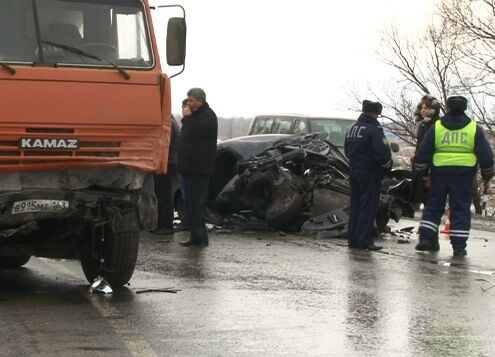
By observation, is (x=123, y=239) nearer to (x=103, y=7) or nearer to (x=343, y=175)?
(x=103, y=7)

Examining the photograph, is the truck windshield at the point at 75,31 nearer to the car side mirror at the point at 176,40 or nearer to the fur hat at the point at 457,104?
the car side mirror at the point at 176,40

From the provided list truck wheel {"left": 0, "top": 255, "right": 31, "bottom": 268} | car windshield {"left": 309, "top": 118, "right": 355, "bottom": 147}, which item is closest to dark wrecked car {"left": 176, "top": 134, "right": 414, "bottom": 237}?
car windshield {"left": 309, "top": 118, "right": 355, "bottom": 147}

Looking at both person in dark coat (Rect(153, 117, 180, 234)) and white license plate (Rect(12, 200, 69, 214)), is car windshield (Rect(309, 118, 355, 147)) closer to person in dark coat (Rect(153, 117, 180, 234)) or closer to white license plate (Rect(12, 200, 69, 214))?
person in dark coat (Rect(153, 117, 180, 234))

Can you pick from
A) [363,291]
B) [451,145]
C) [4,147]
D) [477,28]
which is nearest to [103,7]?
[4,147]

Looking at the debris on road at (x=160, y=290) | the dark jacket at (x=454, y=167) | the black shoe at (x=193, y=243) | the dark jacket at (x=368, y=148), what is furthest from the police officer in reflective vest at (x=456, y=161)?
the debris on road at (x=160, y=290)

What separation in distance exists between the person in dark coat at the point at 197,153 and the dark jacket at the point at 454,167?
2464mm

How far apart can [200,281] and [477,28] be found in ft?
76.5

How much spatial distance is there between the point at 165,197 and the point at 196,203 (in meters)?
1.36

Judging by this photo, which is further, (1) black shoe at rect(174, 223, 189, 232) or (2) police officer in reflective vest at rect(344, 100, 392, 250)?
(1) black shoe at rect(174, 223, 189, 232)

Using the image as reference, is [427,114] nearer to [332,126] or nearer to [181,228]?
[181,228]

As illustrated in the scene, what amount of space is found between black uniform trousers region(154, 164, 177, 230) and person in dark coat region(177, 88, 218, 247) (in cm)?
116

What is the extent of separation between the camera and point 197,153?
36.0 ft

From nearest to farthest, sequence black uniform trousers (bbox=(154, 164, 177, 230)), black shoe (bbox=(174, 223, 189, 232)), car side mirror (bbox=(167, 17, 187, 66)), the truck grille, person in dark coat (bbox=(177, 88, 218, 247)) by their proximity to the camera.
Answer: the truck grille < car side mirror (bbox=(167, 17, 187, 66)) < person in dark coat (bbox=(177, 88, 218, 247)) < black uniform trousers (bbox=(154, 164, 177, 230)) < black shoe (bbox=(174, 223, 189, 232))

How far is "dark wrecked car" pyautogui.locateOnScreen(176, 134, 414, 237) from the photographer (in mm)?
12492
